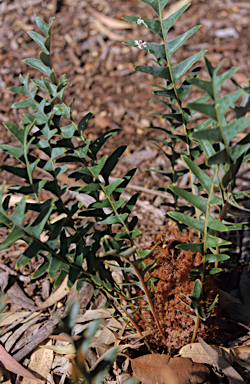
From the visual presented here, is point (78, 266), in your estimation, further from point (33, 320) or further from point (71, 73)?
point (71, 73)

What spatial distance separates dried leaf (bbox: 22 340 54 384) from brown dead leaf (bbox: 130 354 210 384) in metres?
0.43

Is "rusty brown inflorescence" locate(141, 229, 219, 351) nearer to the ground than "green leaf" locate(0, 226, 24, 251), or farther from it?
nearer to the ground

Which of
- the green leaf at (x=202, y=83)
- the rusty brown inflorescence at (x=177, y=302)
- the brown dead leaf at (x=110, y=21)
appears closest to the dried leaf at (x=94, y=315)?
the rusty brown inflorescence at (x=177, y=302)

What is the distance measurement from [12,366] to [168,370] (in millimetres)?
652

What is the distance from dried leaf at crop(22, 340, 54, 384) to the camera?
1.43m

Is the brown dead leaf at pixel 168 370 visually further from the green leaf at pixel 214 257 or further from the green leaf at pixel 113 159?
the green leaf at pixel 113 159

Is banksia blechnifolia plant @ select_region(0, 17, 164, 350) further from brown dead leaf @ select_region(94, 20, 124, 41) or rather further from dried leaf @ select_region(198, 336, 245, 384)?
brown dead leaf @ select_region(94, 20, 124, 41)

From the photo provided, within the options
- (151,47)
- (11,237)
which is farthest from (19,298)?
(151,47)

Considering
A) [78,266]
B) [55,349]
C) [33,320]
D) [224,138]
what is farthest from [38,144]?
[33,320]

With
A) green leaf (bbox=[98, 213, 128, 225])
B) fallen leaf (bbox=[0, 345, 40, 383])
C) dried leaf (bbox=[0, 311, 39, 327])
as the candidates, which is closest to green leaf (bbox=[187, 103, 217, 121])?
green leaf (bbox=[98, 213, 128, 225])

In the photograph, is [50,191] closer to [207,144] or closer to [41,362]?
[207,144]

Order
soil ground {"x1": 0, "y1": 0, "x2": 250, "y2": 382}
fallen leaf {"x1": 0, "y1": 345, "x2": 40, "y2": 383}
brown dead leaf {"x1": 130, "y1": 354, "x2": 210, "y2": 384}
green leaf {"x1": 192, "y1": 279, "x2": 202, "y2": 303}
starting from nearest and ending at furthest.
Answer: green leaf {"x1": 192, "y1": 279, "x2": 202, "y2": 303}, brown dead leaf {"x1": 130, "y1": 354, "x2": 210, "y2": 384}, fallen leaf {"x1": 0, "y1": 345, "x2": 40, "y2": 383}, soil ground {"x1": 0, "y1": 0, "x2": 250, "y2": 382}

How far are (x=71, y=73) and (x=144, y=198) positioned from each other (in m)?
1.62

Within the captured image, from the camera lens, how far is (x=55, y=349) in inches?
55.1
